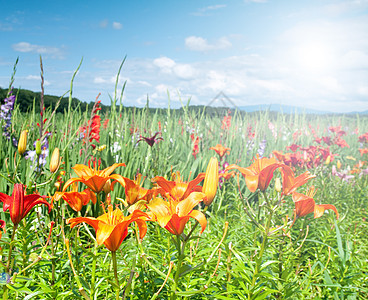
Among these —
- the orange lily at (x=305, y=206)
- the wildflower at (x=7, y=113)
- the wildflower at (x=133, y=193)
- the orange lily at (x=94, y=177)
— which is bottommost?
the orange lily at (x=305, y=206)

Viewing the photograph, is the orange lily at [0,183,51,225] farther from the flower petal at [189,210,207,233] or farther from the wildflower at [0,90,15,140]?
the wildflower at [0,90,15,140]

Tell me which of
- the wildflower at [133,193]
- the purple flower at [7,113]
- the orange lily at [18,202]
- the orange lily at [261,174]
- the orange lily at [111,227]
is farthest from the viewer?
the purple flower at [7,113]

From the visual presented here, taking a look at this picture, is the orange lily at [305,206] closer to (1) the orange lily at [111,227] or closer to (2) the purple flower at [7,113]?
(1) the orange lily at [111,227]

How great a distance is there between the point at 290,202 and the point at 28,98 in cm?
1302

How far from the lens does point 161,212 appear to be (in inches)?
41.7

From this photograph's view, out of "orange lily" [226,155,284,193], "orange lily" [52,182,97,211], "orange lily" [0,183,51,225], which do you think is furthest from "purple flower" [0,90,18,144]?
"orange lily" [226,155,284,193]

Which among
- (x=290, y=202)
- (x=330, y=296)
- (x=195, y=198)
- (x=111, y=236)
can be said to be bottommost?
(x=330, y=296)

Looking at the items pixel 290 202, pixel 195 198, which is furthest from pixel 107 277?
pixel 290 202

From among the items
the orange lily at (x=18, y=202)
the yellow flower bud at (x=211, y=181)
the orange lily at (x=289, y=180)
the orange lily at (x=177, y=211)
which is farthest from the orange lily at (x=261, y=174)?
the orange lily at (x=18, y=202)

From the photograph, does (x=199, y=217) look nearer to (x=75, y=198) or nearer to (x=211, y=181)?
(x=211, y=181)

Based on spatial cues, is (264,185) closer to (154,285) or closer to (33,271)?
(154,285)

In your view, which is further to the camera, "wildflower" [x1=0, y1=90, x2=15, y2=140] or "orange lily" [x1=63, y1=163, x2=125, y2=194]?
"wildflower" [x1=0, y1=90, x2=15, y2=140]

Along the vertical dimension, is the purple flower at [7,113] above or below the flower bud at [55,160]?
above

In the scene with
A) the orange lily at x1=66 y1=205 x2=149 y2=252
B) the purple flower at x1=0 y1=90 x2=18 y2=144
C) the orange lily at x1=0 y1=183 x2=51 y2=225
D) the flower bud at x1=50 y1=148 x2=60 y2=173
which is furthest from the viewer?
the purple flower at x1=0 y1=90 x2=18 y2=144
